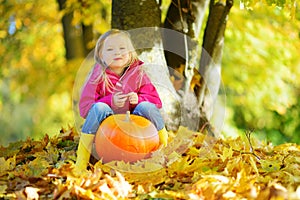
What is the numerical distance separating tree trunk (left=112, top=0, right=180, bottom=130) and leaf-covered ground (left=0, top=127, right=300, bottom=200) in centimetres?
51

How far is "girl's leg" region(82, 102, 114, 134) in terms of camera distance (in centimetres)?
258

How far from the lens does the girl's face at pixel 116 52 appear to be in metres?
2.71

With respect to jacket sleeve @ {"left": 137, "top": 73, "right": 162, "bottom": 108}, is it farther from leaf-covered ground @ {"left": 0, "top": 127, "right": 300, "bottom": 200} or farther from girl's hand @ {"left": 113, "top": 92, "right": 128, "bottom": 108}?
leaf-covered ground @ {"left": 0, "top": 127, "right": 300, "bottom": 200}

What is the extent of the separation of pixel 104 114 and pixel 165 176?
46 centimetres

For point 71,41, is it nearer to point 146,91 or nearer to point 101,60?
point 101,60

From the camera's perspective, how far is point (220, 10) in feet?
13.8

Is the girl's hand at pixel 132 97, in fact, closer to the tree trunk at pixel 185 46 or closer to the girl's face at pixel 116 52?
the girl's face at pixel 116 52

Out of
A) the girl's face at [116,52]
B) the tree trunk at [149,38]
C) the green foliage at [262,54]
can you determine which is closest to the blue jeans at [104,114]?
the girl's face at [116,52]

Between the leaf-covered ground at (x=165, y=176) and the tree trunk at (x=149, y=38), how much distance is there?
0.51 m

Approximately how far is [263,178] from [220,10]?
7.25ft

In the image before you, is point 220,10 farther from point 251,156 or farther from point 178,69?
point 251,156

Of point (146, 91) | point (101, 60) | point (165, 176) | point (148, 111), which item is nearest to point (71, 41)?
point (101, 60)

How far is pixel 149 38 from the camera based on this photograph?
377 cm

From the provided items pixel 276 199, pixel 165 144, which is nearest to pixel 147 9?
pixel 165 144
